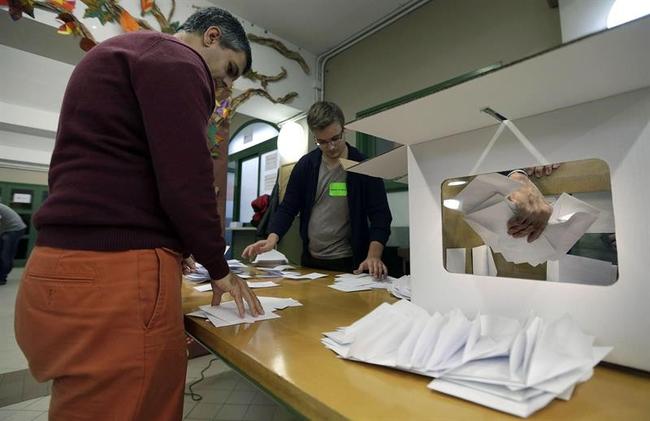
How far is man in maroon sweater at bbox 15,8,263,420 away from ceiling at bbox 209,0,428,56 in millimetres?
2238

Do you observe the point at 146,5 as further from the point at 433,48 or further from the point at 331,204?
the point at 433,48

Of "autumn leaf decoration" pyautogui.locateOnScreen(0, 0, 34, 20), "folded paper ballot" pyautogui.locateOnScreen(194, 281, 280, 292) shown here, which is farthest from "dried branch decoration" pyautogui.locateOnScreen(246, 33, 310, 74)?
"folded paper ballot" pyautogui.locateOnScreen(194, 281, 280, 292)

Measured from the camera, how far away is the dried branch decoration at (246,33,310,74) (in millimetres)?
2638

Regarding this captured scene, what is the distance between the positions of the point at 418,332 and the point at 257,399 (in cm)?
129

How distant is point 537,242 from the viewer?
0.44m

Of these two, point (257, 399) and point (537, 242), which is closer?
point (537, 242)

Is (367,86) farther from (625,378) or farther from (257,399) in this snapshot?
(625,378)

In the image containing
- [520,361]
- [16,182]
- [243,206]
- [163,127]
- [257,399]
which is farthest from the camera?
[16,182]

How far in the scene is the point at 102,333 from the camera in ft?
1.52

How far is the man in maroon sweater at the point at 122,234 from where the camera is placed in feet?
1.53

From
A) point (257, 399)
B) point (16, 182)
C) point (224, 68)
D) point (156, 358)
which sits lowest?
point (257, 399)

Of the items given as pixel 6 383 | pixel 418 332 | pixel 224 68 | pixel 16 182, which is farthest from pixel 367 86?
pixel 16 182

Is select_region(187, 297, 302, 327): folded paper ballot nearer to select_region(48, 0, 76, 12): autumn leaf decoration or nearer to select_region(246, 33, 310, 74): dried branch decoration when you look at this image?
select_region(48, 0, 76, 12): autumn leaf decoration

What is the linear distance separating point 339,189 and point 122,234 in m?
1.29
